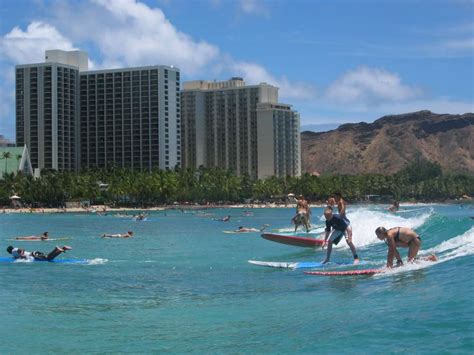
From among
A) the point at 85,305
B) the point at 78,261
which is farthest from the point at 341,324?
the point at 78,261

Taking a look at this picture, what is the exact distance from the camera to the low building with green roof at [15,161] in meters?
168

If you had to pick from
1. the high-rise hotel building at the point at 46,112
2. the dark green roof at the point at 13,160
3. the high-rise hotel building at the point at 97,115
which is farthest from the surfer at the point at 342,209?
the high-rise hotel building at the point at 46,112

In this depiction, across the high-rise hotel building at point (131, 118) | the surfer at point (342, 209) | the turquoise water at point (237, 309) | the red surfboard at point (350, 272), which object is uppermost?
the high-rise hotel building at point (131, 118)

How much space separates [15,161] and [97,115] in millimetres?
29323

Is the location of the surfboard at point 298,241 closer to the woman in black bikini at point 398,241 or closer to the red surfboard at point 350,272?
the red surfboard at point 350,272

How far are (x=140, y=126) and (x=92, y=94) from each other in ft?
56.0

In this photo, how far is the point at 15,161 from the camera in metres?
169

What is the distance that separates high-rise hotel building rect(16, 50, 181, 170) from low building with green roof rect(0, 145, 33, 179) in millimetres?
13290

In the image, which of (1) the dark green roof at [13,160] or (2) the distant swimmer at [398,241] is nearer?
(2) the distant swimmer at [398,241]

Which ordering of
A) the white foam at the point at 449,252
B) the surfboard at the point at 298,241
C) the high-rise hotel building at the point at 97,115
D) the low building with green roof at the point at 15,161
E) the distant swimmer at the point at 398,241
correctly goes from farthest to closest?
the high-rise hotel building at the point at 97,115
the low building with green roof at the point at 15,161
the surfboard at the point at 298,241
the white foam at the point at 449,252
the distant swimmer at the point at 398,241

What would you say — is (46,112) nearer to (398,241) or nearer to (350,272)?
(350,272)

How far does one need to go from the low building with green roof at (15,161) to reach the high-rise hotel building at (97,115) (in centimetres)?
1329

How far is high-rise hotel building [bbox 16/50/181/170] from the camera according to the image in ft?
603

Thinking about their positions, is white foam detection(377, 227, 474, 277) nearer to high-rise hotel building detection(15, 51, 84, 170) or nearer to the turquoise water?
the turquoise water
